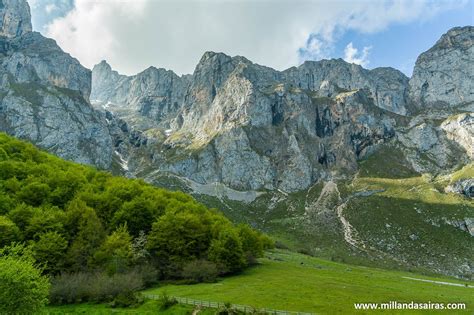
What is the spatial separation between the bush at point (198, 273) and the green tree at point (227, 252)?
191 inches

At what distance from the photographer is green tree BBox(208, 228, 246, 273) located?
72.8 metres

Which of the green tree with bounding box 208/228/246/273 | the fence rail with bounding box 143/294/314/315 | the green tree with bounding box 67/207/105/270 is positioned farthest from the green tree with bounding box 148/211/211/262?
the fence rail with bounding box 143/294/314/315

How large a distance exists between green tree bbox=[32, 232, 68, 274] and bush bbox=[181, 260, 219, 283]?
787 inches

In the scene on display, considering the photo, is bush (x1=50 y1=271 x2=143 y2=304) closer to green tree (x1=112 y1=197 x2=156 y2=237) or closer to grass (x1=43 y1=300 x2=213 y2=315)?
grass (x1=43 y1=300 x2=213 y2=315)

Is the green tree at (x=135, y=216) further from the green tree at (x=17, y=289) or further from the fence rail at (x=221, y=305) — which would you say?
the green tree at (x=17, y=289)

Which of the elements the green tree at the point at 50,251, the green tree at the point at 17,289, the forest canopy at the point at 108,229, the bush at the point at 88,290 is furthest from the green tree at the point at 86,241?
the green tree at the point at 17,289

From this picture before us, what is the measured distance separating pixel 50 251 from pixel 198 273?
23884 millimetres

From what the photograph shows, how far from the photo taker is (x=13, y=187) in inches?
2982

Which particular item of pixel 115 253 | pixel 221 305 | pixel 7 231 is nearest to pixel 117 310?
pixel 221 305

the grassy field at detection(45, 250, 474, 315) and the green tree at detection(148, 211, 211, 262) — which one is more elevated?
the green tree at detection(148, 211, 211, 262)

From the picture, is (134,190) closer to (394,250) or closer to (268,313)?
(268,313)

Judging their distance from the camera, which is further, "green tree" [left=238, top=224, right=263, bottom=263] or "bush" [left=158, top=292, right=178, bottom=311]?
"green tree" [left=238, top=224, right=263, bottom=263]

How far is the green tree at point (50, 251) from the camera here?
60750 mm

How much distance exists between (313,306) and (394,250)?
16821 centimetres
